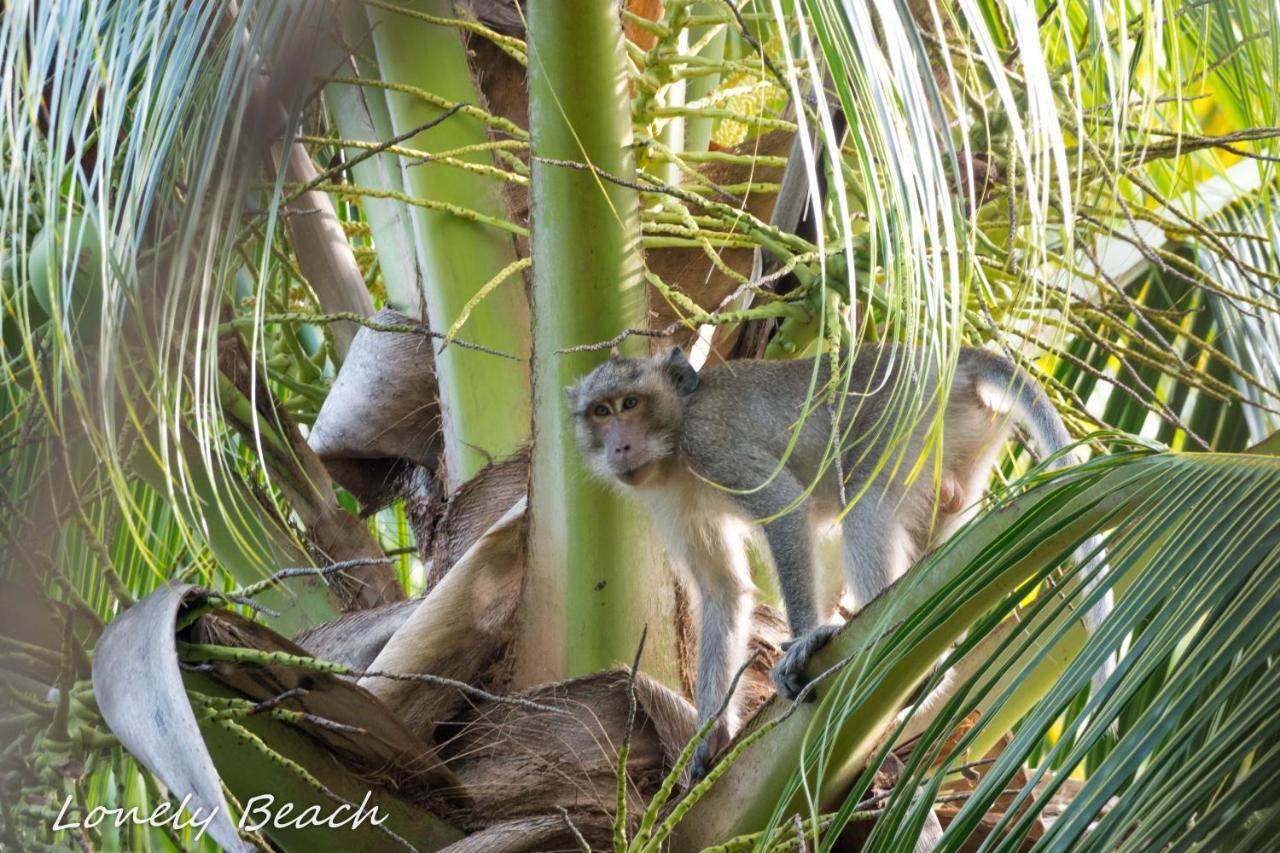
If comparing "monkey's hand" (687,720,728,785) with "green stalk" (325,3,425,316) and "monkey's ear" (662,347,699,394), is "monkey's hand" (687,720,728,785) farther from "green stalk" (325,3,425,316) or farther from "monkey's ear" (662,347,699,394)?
"green stalk" (325,3,425,316)

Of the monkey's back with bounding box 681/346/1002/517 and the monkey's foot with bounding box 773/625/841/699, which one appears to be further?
the monkey's back with bounding box 681/346/1002/517

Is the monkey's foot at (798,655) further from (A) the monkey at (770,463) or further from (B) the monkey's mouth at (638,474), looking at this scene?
(B) the monkey's mouth at (638,474)

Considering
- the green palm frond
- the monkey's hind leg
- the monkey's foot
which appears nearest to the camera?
the green palm frond

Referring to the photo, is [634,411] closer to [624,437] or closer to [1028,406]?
[624,437]

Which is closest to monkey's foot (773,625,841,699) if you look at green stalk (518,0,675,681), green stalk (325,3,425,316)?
green stalk (518,0,675,681)

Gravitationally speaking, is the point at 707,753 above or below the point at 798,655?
below

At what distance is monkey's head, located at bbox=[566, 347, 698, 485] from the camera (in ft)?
13.8

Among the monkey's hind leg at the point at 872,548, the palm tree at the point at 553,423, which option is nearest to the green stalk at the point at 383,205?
the palm tree at the point at 553,423

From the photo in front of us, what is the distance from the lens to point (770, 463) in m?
4.38

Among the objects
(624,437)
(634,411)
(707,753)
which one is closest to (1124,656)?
(707,753)

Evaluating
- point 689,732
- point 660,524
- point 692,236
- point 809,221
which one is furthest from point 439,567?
point 809,221

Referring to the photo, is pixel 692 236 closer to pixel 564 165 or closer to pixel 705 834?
pixel 564 165

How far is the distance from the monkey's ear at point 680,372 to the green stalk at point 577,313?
0.60 meters

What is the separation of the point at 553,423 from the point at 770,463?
1041 mm
